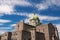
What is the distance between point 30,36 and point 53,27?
1241cm

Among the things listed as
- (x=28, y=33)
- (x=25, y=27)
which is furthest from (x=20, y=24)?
(x=28, y=33)

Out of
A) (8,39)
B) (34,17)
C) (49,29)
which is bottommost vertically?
(8,39)

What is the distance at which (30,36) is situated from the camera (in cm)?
3959

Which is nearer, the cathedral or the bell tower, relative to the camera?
the cathedral

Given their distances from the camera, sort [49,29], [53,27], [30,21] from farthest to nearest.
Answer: [30,21], [53,27], [49,29]

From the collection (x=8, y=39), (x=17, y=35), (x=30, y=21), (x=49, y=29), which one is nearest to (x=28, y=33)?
(x=17, y=35)

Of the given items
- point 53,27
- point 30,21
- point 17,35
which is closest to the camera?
point 17,35

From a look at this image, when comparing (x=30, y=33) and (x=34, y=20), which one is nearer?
(x=30, y=33)

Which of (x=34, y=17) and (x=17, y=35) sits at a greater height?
(x=34, y=17)

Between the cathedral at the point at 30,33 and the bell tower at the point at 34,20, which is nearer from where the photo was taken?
the cathedral at the point at 30,33

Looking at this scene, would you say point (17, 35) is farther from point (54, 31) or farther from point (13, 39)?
point (54, 31)

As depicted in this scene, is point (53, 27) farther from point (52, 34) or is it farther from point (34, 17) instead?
point (34, 17)

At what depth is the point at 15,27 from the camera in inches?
1848

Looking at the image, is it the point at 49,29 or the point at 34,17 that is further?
the point at 34,17
